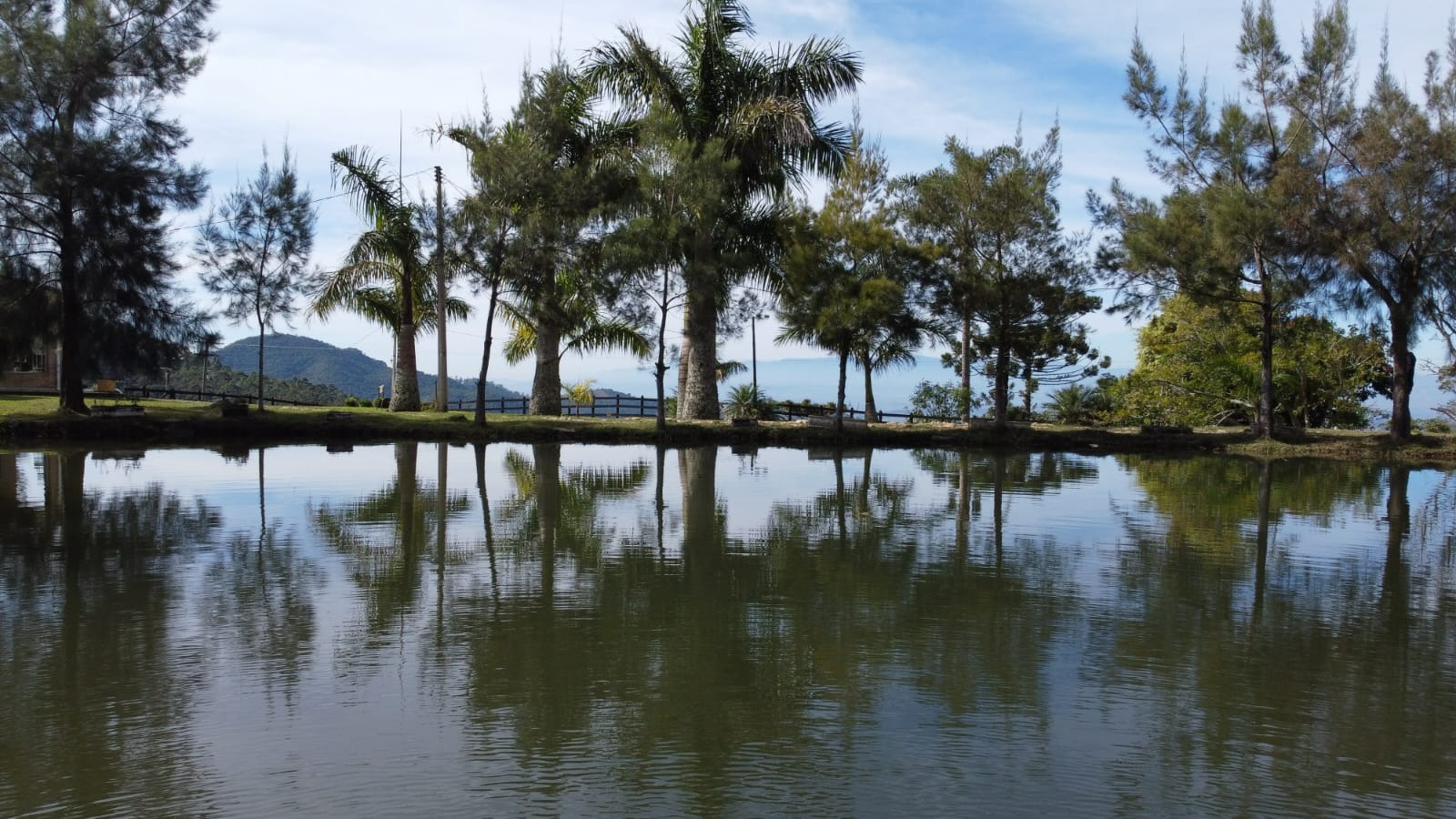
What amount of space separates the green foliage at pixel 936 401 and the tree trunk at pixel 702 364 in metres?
7.61

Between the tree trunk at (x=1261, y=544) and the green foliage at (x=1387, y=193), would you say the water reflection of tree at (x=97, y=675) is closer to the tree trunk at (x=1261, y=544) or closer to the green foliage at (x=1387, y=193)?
the tree trunk at (x=1261, y=544)

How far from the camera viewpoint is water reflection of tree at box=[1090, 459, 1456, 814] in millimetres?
5312

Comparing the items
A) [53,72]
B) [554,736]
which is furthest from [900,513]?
[53,72]

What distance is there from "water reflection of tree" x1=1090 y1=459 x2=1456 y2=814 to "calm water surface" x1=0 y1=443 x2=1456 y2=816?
32mm

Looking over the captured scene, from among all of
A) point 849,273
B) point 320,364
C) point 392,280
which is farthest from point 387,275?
point 320,364

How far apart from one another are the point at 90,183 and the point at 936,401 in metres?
24.0

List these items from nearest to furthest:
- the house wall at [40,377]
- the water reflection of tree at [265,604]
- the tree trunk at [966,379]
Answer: the water reflection of tree at [265,604] < the tree trunk at [966,379] < the house wall at [40,377]

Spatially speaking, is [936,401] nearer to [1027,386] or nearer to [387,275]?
[1027,386]

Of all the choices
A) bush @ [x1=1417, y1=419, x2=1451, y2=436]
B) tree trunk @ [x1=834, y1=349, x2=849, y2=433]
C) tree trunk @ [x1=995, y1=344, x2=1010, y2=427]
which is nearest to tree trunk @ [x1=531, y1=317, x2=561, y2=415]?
tree trunk @ [x1=834, y1=349, x2=849, y2=433]

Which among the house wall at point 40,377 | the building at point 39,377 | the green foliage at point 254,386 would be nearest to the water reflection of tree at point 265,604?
the building at point 39,377

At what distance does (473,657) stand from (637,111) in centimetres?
2567

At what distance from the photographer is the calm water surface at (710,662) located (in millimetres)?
5047

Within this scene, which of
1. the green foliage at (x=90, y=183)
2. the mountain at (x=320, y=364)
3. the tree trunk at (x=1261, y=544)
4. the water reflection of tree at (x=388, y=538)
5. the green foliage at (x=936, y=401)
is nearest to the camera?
the water reflection of tree at (x=388, y=538)

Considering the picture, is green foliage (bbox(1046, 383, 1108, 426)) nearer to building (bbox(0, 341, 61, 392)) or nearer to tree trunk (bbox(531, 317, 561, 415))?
tree trunk (bbox(531, 317, 561, 415))
